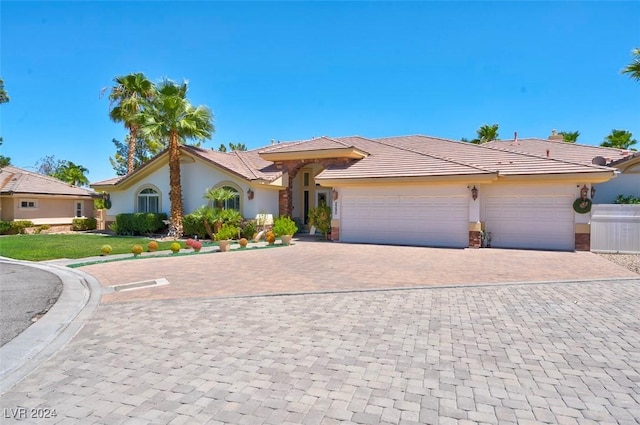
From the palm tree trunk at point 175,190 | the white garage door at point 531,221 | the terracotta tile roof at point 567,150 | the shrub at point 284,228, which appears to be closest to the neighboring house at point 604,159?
the terracotta tile roof at point 567,150

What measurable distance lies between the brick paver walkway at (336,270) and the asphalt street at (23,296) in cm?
115

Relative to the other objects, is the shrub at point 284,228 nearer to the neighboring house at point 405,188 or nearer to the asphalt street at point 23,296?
the neighboring house at point 405,188

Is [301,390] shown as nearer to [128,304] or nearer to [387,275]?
[128,304]

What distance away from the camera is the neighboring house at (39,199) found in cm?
2608

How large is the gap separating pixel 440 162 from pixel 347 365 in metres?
15.6

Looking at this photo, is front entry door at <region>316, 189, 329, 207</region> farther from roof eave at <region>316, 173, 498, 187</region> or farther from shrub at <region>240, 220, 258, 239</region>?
shrub at <region>240, 220, 258, 239</region>

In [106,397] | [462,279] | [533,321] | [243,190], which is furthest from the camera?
[243,190]

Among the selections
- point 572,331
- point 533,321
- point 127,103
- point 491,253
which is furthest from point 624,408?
point 127,103

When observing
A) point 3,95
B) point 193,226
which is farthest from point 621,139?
point 3,95

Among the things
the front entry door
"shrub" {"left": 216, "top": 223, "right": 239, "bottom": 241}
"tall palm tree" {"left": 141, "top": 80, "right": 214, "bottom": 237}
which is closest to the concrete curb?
"shrub" {"left": 216, "top": 223, "right": 239, "bottom": 241}

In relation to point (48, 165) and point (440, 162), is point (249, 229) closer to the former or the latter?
point (440, 162)

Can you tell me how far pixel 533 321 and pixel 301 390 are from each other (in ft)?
14.5

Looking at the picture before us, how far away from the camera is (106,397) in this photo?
3.75 meters

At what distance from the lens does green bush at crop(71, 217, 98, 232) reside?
29578mm
